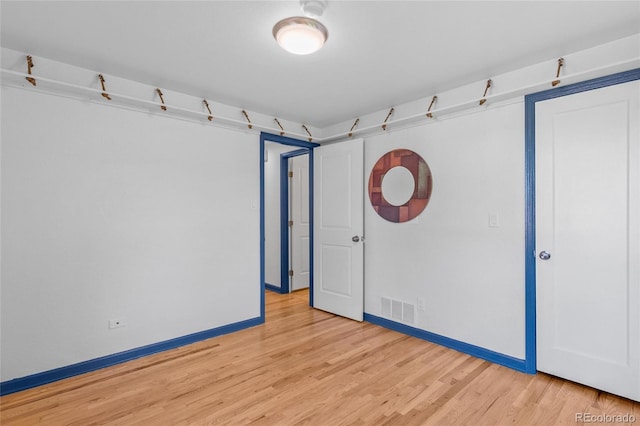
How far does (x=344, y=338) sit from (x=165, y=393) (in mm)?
1654

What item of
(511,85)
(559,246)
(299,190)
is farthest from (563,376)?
(299,190)

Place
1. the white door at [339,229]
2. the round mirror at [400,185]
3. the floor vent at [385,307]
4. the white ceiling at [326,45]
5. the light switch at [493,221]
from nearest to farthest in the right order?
the white ceiling at [326,45]
the light switch at [493,221]
the round mirror at [400,185]
the floor vent at [385,307]
the white door at [339,229]

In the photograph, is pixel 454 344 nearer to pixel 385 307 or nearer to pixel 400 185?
pixel 385 307

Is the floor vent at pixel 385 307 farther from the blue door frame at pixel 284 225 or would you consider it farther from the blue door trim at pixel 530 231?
the blue door frame at pixel 284 225

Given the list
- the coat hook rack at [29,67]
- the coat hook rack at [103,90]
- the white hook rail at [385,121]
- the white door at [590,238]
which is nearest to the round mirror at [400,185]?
the white hook rail at [385,121]

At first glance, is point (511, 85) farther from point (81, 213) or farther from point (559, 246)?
point (81, 213)

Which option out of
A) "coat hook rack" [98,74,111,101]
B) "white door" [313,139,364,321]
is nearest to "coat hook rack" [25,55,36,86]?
"coat hook rack" [98,74,111,101]

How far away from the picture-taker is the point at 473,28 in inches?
78.7

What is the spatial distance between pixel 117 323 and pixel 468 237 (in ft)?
10.2

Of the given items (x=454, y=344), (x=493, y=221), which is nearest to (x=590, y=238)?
(x=493, y=221)

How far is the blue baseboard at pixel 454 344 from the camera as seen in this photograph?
2648mm

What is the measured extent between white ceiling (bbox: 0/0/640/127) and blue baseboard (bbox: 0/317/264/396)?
230cm

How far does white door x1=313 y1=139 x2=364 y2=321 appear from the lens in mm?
3814

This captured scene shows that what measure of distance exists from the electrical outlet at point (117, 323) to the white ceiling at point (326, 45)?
202 cm
